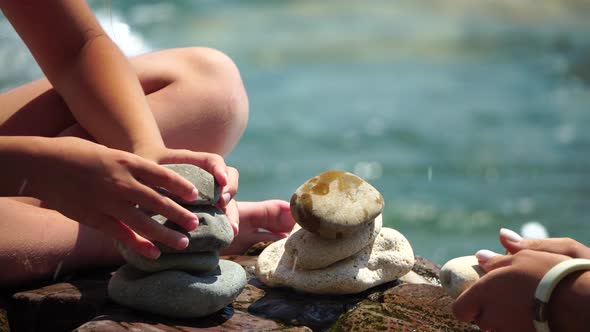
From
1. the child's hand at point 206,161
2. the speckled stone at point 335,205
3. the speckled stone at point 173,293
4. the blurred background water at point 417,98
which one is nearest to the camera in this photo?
the speckled stone at point 173,293

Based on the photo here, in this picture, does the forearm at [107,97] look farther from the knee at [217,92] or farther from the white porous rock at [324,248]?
the white porous rock at [324,248]

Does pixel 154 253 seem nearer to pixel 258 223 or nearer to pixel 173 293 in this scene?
pixel 173 293

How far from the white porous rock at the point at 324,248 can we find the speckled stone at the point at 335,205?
22 mm

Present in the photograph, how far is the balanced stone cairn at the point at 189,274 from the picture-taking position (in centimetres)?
192

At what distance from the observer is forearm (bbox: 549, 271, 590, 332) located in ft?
5.79

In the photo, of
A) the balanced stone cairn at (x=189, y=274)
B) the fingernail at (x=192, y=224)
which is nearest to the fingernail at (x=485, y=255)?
the balanced stone cairn at (x=189, y=274)

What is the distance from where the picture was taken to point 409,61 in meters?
7.74

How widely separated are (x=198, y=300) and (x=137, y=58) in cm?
107

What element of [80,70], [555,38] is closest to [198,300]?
[80,70]

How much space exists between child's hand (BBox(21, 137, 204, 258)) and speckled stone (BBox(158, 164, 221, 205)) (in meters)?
0.11

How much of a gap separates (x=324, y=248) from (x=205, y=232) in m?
0.40

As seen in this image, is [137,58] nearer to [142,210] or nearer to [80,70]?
[80,70]

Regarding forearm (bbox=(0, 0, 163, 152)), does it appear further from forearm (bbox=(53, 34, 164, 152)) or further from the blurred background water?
the blurred background water

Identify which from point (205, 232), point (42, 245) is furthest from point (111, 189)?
point (42, 245)
